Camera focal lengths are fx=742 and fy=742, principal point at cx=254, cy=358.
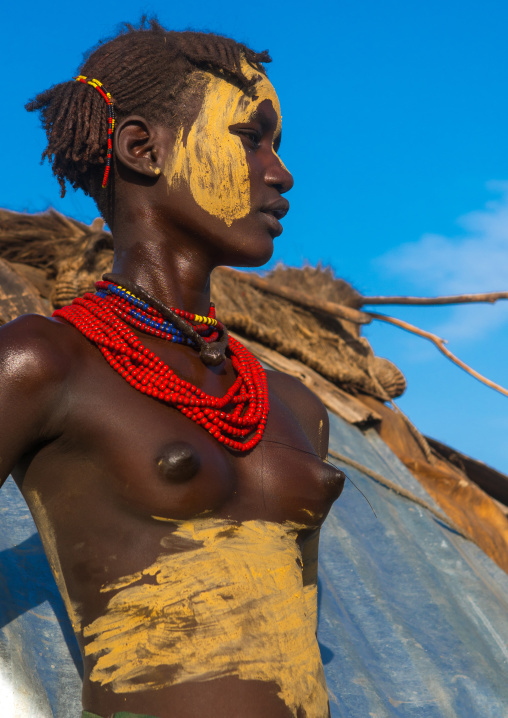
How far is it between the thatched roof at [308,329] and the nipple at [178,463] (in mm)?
2116

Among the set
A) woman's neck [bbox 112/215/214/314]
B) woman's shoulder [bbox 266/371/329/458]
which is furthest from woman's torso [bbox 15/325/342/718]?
Result: woman's shoulder [bbox 266/371/329/458]

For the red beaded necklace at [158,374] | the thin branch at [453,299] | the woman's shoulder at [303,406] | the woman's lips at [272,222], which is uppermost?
the thin branch at [453,299]

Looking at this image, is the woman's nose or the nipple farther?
the woman's nose

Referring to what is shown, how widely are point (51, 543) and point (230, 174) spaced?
1.02 metres

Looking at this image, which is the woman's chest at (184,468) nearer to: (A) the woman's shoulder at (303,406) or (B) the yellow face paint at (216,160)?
(A) the woman's shoulder at (303,406)

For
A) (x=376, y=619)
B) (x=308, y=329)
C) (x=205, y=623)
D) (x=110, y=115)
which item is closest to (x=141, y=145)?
(x=110, y=115)

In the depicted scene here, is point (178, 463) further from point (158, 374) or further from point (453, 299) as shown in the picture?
point (453, 299)

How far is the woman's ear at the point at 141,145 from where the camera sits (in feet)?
6.40

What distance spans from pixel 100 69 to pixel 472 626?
8.89 ft

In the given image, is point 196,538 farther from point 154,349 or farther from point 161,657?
point 154,349

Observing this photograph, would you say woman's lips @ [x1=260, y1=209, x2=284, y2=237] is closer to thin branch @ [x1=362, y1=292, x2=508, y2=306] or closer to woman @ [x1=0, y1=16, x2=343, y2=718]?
woman @ [x1=0, y1=16, x2=343, y2=718]

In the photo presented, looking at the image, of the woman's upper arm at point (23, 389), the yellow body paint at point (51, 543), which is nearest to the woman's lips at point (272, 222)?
the woman's upper arm at point (23, 389)

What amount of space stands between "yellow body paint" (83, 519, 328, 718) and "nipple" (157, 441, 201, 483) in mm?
122

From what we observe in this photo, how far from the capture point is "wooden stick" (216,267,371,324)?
508 centimetres
